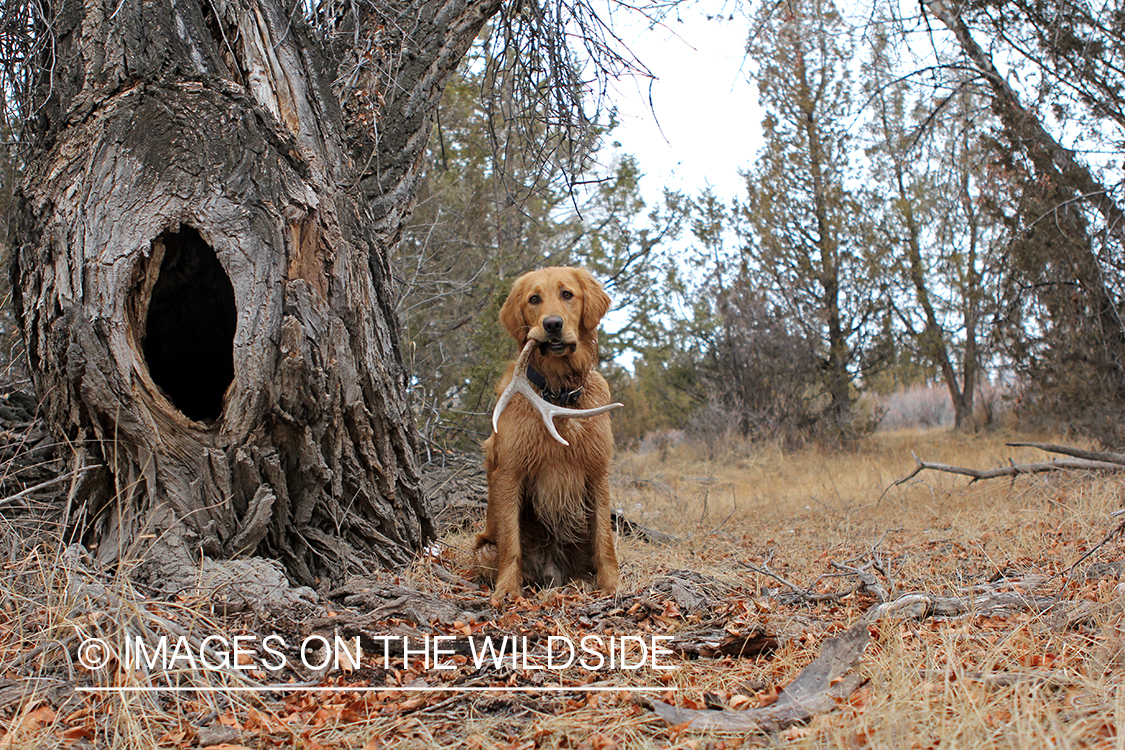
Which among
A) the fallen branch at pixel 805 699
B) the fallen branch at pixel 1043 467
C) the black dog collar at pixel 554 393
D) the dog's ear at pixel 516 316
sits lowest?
the fallen branch at pixel 805 699

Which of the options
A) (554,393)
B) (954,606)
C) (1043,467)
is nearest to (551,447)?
(554,393)

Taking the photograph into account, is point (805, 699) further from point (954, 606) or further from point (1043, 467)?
point (1043, 467)

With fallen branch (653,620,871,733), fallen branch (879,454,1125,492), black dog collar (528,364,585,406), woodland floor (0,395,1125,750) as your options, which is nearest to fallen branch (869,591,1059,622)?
woodland floor (0,395,1125,750)

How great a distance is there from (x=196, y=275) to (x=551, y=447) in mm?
1905

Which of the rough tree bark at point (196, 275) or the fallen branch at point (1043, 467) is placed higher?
the rough tree bark at point (196, 275)

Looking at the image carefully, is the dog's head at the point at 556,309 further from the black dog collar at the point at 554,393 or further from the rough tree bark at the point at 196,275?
the rough tree bark at the point at 196,275

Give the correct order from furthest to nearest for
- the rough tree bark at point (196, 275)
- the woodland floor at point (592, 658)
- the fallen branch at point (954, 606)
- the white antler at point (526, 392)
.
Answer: the white antler at point (526, 392)
the rough tree bark at point (196, 275)
the fallen branch at point (954, 606)
the woodland floor at point (592, 658)

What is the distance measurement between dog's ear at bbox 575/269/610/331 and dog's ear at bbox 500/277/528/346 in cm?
32

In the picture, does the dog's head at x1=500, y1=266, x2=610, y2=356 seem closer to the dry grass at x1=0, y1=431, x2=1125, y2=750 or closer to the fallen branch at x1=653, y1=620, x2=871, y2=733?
the dry grass at x1=0, y1=431, x2=1125, y2=750

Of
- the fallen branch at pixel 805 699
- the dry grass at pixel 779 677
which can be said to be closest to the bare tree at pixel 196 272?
the dry grass at pixel 779 677

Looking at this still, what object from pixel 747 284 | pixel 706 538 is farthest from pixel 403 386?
pixel 747 284

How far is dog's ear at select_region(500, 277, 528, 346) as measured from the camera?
13.3 ft

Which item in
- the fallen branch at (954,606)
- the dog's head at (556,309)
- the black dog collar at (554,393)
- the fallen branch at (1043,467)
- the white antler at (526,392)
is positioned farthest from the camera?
the fallen branch at (1043,467)

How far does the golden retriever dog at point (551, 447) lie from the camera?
3871mm
